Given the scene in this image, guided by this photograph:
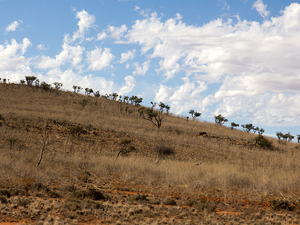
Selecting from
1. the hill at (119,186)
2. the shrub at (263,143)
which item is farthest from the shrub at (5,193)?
the shrub at (263,143)

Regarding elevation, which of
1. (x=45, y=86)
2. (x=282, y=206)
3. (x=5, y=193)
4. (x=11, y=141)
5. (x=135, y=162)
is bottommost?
(x=5, y=193)

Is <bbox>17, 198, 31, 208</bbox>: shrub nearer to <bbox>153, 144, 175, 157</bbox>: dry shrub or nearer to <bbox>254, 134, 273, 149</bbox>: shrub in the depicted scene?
<bbox>153, 144, 175, 157</bbox>: dry shrub

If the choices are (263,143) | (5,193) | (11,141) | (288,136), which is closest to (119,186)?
(5,193)

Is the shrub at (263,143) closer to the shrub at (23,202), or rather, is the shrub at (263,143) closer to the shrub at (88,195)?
the shrub at (88,195)

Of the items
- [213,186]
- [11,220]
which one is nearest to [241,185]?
[213,186]

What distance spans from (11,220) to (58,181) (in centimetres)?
586

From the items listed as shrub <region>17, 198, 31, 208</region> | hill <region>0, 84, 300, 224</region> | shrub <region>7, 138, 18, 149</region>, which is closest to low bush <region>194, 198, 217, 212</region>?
hill <region>0, 84, 300, 224</region>

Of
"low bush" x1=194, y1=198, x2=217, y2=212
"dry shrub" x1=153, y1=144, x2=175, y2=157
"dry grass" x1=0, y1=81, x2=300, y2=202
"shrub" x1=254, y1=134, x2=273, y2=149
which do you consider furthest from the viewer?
"shrub" x1=254, y1=134, x2=273, y2=149

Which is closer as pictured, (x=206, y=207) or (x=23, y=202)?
(x=23, y=202)

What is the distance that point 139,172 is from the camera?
16.2m

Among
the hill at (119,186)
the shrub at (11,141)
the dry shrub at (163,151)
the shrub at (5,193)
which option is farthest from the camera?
the dry shrub at (163,151)

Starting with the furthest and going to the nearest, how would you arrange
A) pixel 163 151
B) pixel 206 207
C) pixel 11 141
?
pixel 163 151
pixel 11 141
pixel 206 207

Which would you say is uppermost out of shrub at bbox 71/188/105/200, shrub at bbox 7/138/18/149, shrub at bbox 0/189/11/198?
shrub at bbox 7/138/18/149

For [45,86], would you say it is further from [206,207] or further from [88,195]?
[206,207]
